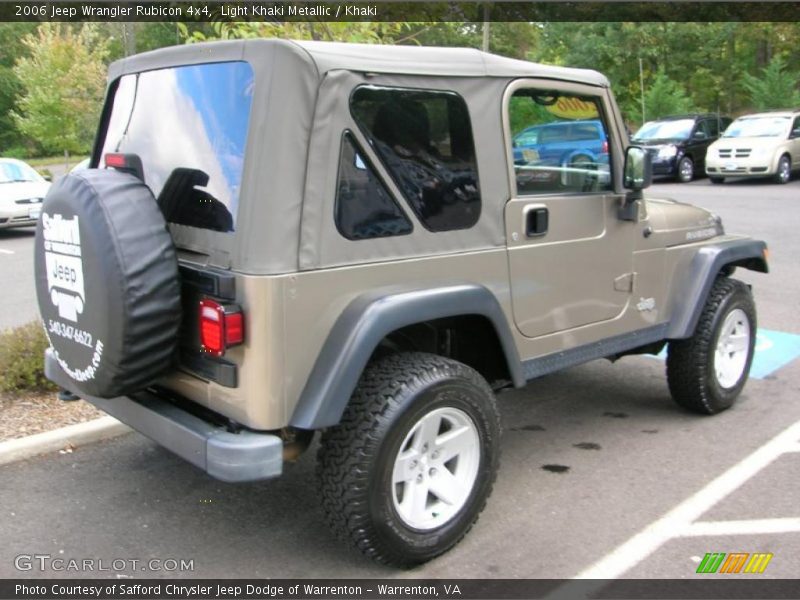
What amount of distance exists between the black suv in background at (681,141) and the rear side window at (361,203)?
18.5 meters

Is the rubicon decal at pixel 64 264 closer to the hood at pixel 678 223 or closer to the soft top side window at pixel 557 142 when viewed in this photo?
the soft top side window at pixel 557 142

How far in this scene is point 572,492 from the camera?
3.90m

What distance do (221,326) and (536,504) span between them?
1.84m

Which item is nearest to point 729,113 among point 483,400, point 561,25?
point 561,25

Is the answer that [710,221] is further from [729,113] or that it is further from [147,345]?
[729,113]

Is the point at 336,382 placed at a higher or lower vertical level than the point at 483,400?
higher

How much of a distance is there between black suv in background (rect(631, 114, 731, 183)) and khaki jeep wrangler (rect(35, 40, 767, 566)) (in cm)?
1794

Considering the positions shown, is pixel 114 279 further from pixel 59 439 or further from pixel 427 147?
pixel 59 439

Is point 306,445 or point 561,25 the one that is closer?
point 306,445

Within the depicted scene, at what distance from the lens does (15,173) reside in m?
15.2

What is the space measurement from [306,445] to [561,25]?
1261 inches

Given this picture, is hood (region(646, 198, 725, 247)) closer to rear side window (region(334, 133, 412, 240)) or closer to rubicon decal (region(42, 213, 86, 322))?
rear side window (region(334, 133, 412, 240))

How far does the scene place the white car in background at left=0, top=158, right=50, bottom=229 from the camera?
14.0 metres

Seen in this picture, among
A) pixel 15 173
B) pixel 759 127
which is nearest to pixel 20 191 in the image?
pixel 15 173
